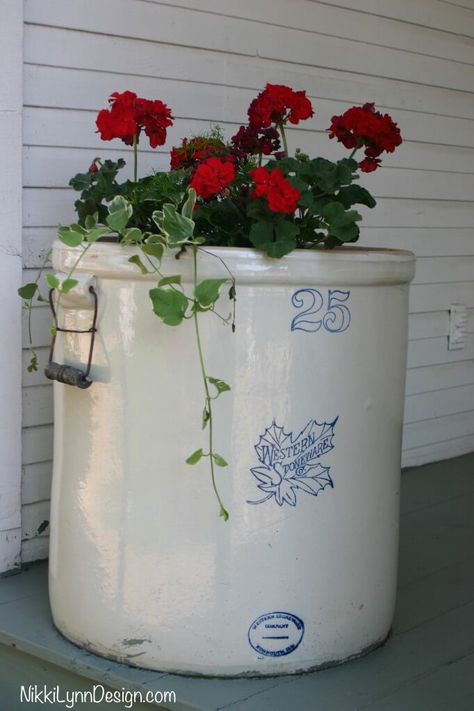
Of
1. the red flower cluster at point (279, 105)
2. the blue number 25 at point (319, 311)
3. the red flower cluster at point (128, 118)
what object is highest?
the red flower cluster at point (279, 105)

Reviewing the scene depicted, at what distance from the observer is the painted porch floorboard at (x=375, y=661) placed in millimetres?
1951

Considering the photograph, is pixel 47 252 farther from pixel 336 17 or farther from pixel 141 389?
pixel 336 17

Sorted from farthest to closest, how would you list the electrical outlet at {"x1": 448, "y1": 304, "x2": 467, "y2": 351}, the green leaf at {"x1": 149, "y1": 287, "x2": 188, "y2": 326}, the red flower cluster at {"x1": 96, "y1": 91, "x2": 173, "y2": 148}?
1. the electrical outlet at {"x1": 448, "y1": 304, "x2": 467, "y2": 351}
2. the red flower cluster at {"x1": 96, "y1": 91, "x2": 173, "y2": 148}
3. the green leaf at {"x1": 149, "y1": 287, "x2": 188, "y2": 326}

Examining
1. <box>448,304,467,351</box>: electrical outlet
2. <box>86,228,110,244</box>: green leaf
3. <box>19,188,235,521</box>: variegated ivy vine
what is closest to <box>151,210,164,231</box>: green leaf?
<box>19,188,235,521</box>: variegated ivy vine

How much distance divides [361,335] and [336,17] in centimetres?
154

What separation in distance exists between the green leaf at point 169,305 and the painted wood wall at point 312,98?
74 centimetres

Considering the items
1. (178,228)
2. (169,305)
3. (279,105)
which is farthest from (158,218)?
(279,105)

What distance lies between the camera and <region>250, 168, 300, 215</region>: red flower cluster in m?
1.89

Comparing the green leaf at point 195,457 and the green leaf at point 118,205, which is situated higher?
the green leaf at point 118,205

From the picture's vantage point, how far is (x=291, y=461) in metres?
1.96

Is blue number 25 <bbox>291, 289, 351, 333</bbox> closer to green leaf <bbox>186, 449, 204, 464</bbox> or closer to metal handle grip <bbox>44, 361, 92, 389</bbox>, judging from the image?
green leaf <bbox>186, 449, 204, 464</bbox>

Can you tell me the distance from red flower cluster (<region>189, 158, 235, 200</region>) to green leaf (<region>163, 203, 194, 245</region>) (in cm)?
7

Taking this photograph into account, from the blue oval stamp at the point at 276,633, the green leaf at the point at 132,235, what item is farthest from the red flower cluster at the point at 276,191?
the blue oval stamp at the point at 276,633

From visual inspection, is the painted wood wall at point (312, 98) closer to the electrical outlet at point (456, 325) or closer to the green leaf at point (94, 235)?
the electrical outlet at point (456, 325)
